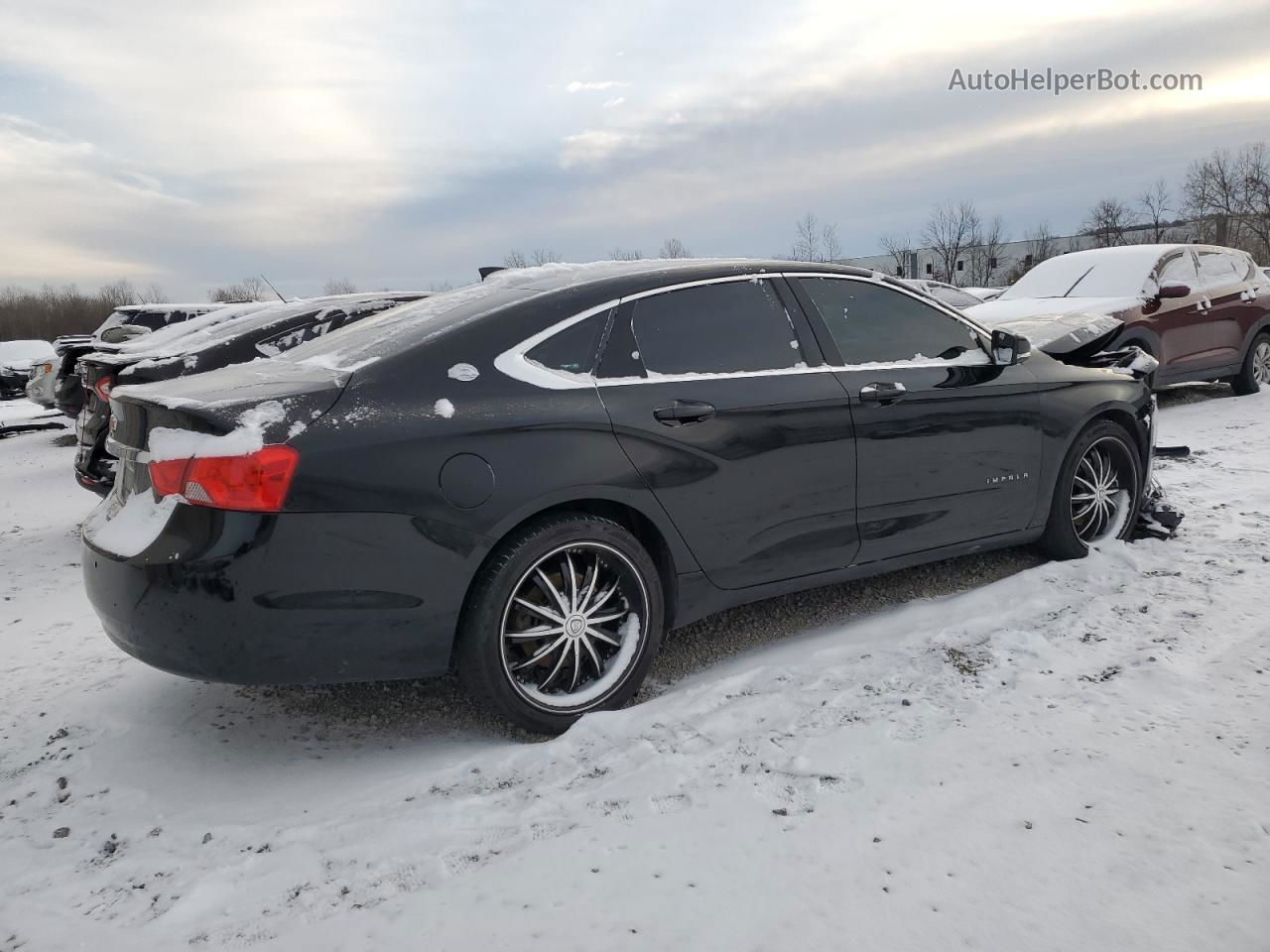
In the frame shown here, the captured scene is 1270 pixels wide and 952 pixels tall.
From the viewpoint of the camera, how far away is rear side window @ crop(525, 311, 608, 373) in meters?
3.24

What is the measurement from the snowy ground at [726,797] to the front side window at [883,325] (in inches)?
45.3

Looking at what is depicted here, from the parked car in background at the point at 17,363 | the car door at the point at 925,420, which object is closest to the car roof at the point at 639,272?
the car door at the point at 925,420

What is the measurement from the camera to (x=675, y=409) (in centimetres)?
336

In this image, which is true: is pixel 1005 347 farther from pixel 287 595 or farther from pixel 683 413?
pixel 287 595

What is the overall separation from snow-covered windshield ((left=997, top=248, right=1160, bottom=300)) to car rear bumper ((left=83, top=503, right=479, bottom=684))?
9085 mm

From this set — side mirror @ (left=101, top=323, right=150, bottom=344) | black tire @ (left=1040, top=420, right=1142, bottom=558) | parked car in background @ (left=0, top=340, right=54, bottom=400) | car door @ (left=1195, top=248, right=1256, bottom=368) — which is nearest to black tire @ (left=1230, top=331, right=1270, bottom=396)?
car door @ (left=1195, top=248, right=1256, bottom=368)

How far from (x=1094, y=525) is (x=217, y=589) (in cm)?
417

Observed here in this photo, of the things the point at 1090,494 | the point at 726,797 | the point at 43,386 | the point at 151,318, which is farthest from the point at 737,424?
the point at 43,386

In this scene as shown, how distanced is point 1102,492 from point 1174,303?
20.0 feet

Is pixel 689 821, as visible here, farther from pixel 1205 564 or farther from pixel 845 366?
pixel 1205 564

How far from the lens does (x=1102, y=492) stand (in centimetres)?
488

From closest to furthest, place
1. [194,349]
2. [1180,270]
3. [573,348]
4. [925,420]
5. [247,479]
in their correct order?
1. [247,479]
2. [573,348]
3. [925,420]
4. [194,349]
5. [1180,270]

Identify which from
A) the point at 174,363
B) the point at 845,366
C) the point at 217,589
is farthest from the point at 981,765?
the point at 174,363

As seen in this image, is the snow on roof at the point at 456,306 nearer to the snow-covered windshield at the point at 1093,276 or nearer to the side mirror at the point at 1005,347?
the side mirror at the point at 1005,347
